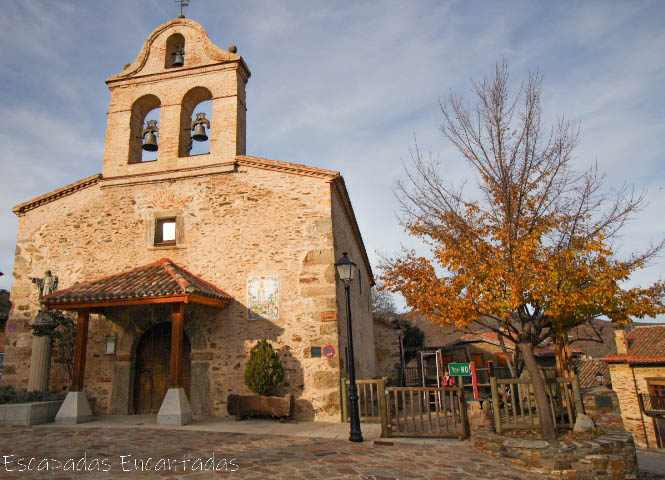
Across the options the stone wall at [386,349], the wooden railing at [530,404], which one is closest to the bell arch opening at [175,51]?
the wooden railing at [530,404]

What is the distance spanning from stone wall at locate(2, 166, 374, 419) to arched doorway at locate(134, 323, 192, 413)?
419 mm

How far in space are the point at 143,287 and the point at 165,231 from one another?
2490 millimetres

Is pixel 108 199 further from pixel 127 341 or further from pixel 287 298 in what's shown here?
pixel 287 298

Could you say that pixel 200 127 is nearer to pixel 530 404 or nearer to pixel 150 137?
pixel 150 137

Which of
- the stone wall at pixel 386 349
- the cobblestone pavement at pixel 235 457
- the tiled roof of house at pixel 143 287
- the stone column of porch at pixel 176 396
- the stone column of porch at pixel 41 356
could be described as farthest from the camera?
the stone wall at pixel 386 349

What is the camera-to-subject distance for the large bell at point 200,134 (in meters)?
12.0

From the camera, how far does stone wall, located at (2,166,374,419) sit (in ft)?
33.2

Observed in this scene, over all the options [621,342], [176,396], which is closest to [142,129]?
[176,396]

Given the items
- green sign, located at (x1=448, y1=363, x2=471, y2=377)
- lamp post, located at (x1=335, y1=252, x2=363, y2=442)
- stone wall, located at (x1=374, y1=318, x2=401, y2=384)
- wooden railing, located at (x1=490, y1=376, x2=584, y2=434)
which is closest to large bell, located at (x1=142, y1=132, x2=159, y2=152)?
lamp post, located at (x1=335, y1=252, x2=363, y2=442)

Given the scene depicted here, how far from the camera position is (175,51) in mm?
13492

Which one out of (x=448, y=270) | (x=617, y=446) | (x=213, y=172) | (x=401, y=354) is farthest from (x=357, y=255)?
(x=617, y=446)

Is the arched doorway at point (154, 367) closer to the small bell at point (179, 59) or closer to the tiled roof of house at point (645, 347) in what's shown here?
the small bell at point (179, 59)

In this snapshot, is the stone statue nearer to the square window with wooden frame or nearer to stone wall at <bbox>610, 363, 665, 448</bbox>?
the square window with wooden frame

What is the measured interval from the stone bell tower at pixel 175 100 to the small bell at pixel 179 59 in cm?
2
